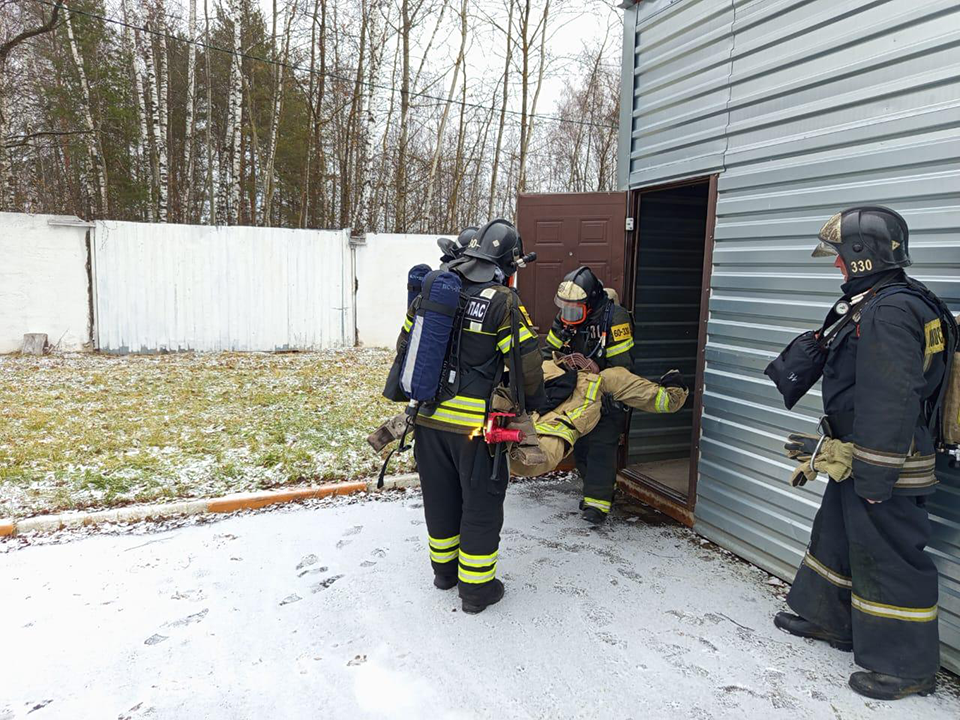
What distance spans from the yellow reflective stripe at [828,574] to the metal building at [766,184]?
1.37 feet

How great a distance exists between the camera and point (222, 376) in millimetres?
9625

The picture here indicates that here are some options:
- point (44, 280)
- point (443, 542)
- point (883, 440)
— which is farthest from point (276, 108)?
point (883, 440)

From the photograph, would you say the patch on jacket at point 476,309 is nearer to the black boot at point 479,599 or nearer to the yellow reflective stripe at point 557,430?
the yellow reflective stripe at point 557,430

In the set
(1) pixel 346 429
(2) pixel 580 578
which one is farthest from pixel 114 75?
(2) pixel 580 578

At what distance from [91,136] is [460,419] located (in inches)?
626

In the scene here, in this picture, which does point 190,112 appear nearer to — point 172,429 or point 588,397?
point 172,429

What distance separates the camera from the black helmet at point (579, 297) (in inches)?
175

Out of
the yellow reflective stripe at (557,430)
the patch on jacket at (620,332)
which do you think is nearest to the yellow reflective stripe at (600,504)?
the yellow reflective stripe at (557,430)

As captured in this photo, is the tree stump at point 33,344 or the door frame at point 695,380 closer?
the door frame at point 695,380

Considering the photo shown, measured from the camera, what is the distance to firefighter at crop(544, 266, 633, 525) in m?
4.49

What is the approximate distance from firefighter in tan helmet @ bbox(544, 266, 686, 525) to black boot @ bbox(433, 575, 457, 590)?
136cm

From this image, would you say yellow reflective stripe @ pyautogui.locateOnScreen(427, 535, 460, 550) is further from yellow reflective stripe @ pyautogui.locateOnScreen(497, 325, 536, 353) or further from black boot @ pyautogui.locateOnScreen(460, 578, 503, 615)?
yellow reflective stripe @ pyautogui.locateOnScreen(497, 325, 536, 353)

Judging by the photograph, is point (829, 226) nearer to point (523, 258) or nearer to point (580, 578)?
point (523, 258)

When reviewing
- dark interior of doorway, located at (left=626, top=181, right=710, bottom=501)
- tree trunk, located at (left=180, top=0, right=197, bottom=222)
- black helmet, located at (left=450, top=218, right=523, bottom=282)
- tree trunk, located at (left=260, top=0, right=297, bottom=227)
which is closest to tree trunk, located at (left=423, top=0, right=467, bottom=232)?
tree trunk, located at (left=260, top=0, right=297, bottom=227)
